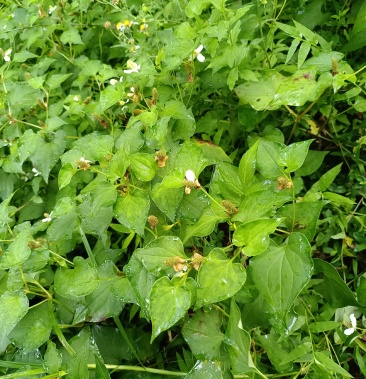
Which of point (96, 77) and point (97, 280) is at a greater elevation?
point (96, 77)

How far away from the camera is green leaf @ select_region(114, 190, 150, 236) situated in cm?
100

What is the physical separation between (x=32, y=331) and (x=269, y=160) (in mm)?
781

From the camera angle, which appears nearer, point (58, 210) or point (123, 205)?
point (123, 205)

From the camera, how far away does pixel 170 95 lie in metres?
1.45

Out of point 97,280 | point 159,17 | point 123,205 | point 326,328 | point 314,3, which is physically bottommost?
point 326,328

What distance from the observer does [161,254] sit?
940mm

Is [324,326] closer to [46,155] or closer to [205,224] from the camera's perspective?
[205,224]

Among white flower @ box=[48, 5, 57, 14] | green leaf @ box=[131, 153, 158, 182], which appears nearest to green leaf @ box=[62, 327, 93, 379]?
green leaf @ box=[131, 153, 158, 182]

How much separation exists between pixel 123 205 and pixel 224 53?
23.8 inches

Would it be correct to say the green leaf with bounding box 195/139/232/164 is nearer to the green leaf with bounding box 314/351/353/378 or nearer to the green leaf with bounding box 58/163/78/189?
the green leaf with bounding box 58/163/78/189

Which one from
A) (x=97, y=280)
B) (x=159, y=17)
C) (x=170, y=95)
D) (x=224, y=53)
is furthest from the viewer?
(x=159, y=17)

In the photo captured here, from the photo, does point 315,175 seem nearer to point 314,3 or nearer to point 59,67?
point 314,3

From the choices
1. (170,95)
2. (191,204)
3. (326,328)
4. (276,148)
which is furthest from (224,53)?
(326,328)

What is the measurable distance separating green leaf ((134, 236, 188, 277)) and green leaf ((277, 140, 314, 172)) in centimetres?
30
